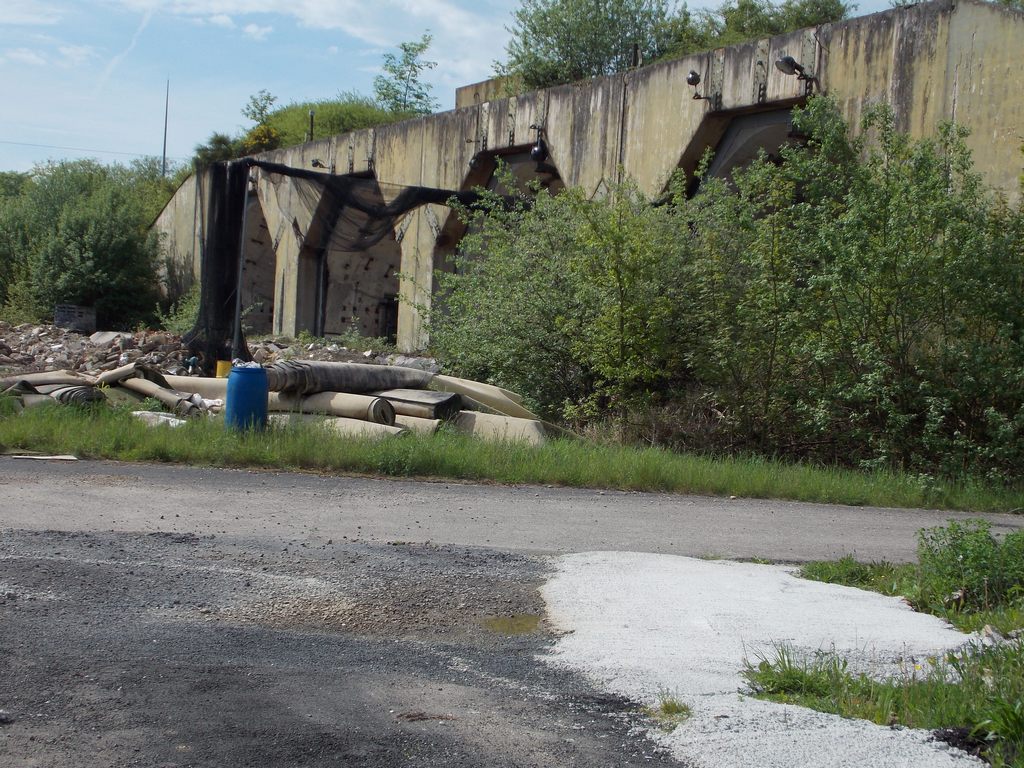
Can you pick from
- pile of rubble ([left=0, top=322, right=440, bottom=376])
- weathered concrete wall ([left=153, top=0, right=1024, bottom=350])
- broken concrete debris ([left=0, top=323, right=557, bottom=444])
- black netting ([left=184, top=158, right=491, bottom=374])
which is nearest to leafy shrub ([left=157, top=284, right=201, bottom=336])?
weathered concrete wall ([left=153, top=0, right=1024, bottom=350])

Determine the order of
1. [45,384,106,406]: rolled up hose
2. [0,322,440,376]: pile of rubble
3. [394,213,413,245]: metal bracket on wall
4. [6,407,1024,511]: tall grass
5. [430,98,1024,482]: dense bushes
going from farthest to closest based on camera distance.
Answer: [394,213,413,245]: metal bracket on wall
[0,322,440,376]: pile of rubble
[45,384,106,406]: rolled up hose
[430,98,1024,482]: dense bushes
[6,407,1024,511]: tall grass

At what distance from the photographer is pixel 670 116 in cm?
1956

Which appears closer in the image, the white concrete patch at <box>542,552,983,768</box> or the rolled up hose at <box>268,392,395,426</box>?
the white concrete patch at <box>542,552,983,768</box>

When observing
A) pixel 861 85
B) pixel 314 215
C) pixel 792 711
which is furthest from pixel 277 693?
pixel 314 215

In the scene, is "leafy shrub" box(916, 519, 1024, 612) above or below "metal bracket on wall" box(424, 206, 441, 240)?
below

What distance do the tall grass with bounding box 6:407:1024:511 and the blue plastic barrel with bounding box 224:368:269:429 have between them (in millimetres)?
289

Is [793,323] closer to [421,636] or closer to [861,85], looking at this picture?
[861,85]

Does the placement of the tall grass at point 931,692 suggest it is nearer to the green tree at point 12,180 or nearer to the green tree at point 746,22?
the green tree at point 746,22

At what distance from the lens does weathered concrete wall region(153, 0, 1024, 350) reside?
→ 581 inches

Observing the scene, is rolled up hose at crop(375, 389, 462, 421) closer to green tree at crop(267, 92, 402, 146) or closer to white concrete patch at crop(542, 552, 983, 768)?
white concrete patch at crop(542, 552, 983, 768)

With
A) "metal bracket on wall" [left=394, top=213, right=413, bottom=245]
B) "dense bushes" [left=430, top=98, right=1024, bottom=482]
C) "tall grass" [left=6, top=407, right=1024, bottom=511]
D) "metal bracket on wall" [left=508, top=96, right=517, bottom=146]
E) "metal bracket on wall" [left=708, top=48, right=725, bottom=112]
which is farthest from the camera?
"metal bracket on wall" [left=394, top=213, right=413, bottom=245]

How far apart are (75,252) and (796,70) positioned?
25364mm

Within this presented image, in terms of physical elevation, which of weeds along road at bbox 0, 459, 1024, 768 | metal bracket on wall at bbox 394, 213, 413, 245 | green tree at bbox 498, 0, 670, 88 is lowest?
weeds along road at bbox 0, 459, 1024, 768

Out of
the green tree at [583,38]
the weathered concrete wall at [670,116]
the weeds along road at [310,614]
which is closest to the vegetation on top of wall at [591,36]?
the green tree at [583,38]
